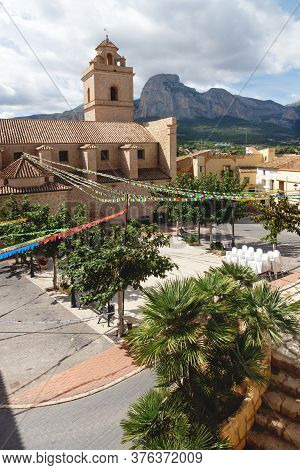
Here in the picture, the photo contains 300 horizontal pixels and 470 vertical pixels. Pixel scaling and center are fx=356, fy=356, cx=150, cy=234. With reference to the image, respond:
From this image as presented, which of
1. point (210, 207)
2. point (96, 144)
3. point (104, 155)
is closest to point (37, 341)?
point (210, 207)

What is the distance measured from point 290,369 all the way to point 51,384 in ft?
19.7

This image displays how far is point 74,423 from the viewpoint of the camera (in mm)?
7906

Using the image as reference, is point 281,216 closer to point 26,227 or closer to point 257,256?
point 257,256

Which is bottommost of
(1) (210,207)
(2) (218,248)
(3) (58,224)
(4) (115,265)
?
(2) (218,248)

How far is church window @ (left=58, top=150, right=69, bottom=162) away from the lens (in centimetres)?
3002

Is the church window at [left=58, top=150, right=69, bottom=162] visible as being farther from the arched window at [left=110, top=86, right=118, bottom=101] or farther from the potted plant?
the potted plant

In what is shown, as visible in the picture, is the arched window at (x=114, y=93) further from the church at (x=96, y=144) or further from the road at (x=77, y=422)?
the road at (x=77, y=422)

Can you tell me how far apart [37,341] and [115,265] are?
385cm

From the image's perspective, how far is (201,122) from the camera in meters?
127

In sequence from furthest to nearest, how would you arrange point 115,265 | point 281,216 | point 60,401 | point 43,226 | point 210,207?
1. point 210,207
2. point 43,226
3. point 115,265
4. point 281,216
5. point 60,401

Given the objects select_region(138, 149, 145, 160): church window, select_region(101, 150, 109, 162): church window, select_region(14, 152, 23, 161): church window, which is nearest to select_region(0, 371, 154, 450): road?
select_region(14, 152, 23, 161): church window

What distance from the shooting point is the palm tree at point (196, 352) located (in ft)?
16.9

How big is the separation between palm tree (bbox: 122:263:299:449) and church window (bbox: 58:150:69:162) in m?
25.9

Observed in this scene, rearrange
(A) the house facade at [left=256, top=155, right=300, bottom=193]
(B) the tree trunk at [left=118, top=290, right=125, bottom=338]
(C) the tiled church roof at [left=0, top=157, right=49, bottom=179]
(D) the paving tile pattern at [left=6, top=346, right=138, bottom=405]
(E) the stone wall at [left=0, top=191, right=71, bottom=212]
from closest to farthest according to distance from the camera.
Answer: (D) the paving tile pattern at [left=6, top=346, right=138, bottom=405]
(B) the tree trunk at [left=118, top=290, right=125, bottom=338]
(C) the tiled church roof at [left=0, top=157, right=49, bottom=179]
(E) the stone wall at [left=0, top=191, right=71, bottom=212]
(A) the house facade at [left=256, top=155, right=300, bottom=193]
